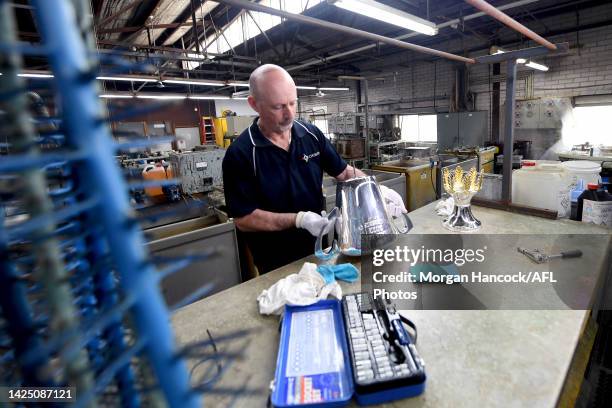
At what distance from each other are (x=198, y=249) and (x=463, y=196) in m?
1.60

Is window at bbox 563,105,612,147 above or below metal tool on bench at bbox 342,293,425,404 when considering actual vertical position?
above

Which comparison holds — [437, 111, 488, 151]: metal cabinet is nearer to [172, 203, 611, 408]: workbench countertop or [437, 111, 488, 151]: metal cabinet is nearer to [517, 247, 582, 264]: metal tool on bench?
[517, 247, 582, 264]: metal tool on bench

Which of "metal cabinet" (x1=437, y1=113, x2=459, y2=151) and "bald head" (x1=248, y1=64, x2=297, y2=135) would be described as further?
"metal cabinet" (x1=437, y1=113, x2=459, y2=151)

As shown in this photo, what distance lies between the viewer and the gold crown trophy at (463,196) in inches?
56.8

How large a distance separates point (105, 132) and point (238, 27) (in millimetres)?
6531

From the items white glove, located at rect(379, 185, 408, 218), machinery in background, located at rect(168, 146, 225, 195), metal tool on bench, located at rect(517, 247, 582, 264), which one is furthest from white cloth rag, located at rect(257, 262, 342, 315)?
machinery in background, located at rect(168, 146, 225, 195)

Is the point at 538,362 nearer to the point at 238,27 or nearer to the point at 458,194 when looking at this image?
the point at 458,194

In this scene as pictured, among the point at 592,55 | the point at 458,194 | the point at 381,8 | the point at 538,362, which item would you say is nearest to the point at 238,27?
the point at 381,8

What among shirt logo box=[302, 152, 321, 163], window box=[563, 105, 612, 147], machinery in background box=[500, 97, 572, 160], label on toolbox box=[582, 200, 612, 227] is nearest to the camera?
label on toolbox box=[582, 200, 612, 227]

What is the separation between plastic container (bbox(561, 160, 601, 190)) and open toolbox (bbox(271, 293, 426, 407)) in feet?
4.68

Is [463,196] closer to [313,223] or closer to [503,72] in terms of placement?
[313,223]

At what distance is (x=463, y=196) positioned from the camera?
4.77 ft

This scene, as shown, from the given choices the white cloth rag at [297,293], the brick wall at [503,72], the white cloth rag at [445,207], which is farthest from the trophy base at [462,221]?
the brick wall at [503,72]

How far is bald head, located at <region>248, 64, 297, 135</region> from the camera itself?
1.40m
